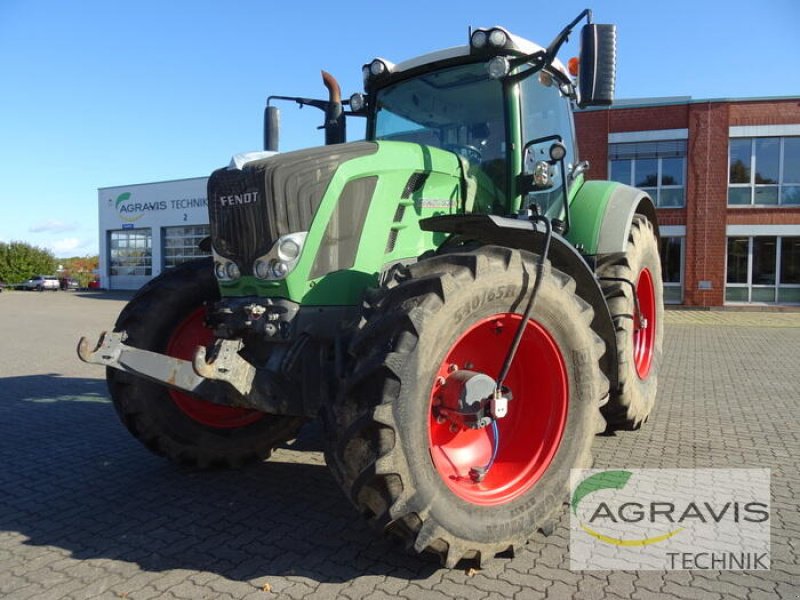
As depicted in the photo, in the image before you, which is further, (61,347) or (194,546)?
(61,347)

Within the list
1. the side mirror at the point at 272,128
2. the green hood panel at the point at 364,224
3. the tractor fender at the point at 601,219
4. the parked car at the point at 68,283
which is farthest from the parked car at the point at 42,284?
the green hood panel at the point at 364,224

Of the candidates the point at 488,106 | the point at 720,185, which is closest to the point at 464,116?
the point at 488,106

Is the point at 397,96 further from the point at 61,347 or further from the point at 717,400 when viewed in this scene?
the point at 61,347

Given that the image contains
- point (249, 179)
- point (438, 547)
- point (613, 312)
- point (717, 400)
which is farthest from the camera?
point (717, 400)

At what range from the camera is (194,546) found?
3064 millimetres

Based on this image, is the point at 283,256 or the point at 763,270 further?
the point at 763,270

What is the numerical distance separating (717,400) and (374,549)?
504 centimetres

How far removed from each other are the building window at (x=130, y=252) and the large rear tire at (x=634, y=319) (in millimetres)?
32365

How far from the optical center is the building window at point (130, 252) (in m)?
34.6

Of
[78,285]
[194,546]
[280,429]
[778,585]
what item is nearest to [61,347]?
[280,429]

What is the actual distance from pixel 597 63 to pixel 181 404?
10.7 ft

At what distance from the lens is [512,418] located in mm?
3338

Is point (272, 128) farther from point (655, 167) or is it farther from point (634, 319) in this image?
point (655, 167)

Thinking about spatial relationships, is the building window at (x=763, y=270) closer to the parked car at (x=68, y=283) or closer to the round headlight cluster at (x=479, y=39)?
the round headlight cluster at (x=479, y=39)
